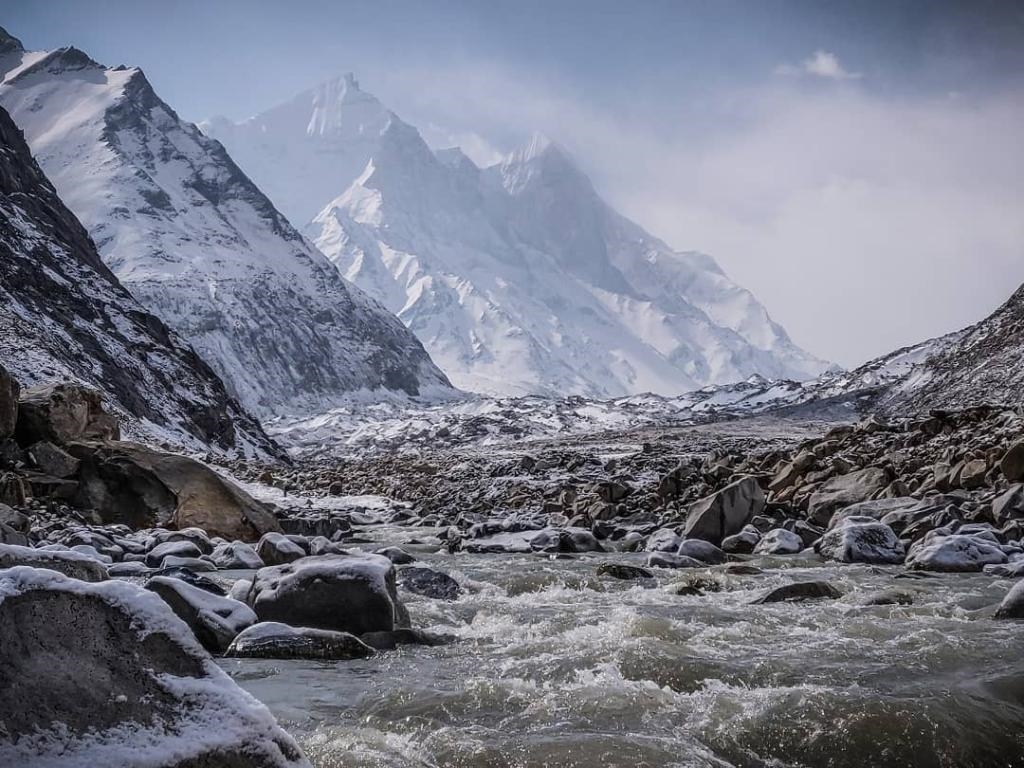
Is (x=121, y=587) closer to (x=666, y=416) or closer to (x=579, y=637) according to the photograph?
(x=579, y=637)

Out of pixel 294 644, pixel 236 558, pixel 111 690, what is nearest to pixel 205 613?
pixel 294 644

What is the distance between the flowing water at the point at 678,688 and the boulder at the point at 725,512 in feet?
21.5

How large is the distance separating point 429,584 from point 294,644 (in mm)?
4236

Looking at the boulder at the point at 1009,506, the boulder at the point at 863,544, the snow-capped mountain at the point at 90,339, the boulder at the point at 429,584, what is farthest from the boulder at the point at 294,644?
the snow-capped mountain at the point at 90,339

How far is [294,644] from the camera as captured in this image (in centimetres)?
843

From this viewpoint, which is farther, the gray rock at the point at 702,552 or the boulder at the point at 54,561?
the gray rock at the point at 702,552

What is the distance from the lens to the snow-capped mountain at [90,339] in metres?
48.0

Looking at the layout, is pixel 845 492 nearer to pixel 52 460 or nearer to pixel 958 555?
pixel 958 555

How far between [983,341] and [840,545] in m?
81.1

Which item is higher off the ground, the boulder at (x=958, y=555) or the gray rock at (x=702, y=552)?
the boulder at (x=958, y=555)

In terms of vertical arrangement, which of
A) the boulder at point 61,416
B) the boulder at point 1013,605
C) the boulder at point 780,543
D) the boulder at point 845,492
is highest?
the boulder at point 61,416

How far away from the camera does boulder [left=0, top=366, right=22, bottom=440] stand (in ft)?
59.3

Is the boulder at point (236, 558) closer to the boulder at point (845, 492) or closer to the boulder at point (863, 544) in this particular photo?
the boulder at point (863, 544)

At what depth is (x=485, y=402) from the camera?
564 feet
